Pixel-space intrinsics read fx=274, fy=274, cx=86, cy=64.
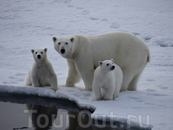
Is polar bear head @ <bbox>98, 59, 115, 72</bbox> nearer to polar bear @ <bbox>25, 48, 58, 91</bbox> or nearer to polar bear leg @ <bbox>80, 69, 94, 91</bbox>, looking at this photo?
polar bear leg @ <bbox>80, 69, 94, 91</bbox>

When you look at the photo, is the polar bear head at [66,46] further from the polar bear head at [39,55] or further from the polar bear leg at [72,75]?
the polar bear leg at [72,75]

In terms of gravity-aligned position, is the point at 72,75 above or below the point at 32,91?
above

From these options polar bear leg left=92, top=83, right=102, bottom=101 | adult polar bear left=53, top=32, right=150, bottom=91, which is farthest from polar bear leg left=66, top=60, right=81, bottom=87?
polar bear leg left=92, top=83, right=102, bottom=101

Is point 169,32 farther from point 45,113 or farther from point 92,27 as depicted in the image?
point 45,113

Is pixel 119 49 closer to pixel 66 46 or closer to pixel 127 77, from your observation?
pixel 127 77

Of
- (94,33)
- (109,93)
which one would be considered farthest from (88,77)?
(94,33)

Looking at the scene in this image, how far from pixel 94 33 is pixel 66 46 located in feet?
25.5

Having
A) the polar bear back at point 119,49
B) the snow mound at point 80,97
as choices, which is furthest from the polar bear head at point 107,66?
the polar bear back at point 119,49

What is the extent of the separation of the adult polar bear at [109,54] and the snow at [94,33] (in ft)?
1.32

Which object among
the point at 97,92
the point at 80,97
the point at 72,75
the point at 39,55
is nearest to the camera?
the point at 97,92

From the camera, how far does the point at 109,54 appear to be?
6.70 meters

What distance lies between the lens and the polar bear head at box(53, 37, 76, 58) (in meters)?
6.11

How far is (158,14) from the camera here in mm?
16188

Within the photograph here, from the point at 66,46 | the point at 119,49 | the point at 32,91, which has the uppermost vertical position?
the point at 66,46
